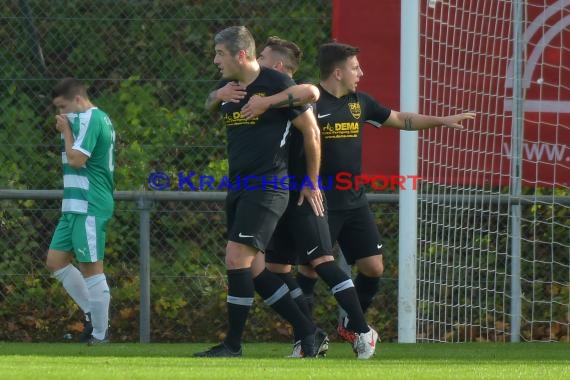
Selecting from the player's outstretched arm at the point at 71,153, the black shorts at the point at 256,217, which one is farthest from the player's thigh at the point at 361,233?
the player's outstretched arm at the point at 71,153

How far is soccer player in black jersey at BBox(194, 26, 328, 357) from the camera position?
8109 millimetres

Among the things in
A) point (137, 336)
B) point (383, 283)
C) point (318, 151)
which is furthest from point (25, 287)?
point (318, 151)

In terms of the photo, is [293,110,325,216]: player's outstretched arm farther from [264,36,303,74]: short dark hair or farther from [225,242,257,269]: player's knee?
[264,36,303,74]: short dark hair

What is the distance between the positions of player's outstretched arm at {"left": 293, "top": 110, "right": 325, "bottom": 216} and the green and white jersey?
215 centimetres

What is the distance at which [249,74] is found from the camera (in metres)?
8.30

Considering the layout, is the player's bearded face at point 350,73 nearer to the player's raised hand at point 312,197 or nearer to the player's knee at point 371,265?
the player's raised hand at point 312,197

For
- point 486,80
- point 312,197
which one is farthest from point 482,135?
point 312,197

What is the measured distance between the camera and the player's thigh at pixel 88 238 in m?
9.98

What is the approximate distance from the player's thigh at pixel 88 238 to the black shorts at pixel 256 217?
6.84 feet

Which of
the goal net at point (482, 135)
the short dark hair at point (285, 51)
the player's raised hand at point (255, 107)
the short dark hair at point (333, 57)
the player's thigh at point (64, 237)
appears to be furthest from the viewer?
the goal net at point (482, 135)

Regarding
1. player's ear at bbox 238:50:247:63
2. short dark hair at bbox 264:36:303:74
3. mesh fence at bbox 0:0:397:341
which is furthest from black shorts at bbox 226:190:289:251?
mesh fence at bbox 0:0:397:341

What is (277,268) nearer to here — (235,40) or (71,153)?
(235,40)

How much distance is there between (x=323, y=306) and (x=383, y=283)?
0.54 meters

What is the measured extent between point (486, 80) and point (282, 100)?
303cm
